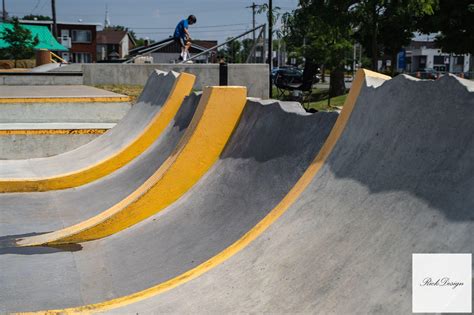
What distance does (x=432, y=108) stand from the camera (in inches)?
127

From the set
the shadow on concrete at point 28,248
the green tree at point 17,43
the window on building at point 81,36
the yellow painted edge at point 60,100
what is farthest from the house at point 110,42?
the shadow on concrete at point 28,248

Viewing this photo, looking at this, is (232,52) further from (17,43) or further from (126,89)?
(17,43)

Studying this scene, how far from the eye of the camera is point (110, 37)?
114 m

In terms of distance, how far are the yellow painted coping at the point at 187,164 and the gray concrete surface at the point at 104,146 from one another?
9.48 feet

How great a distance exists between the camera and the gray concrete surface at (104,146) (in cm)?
883

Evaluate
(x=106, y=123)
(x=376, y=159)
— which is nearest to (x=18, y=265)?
(x=376, y=159)

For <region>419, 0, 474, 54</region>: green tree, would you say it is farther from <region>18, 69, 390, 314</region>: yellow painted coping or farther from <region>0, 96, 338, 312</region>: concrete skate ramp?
<region>18, 69, 390, 314</region>: yellow painted coping

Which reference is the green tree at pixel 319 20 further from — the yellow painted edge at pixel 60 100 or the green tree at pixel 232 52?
the yellow painted edge at pixel 60 100

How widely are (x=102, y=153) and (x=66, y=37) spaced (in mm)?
80824

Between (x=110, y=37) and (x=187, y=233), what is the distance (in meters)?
113

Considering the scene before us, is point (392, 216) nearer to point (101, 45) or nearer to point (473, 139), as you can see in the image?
point (473, 139)

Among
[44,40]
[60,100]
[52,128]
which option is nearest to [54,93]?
[60,100]

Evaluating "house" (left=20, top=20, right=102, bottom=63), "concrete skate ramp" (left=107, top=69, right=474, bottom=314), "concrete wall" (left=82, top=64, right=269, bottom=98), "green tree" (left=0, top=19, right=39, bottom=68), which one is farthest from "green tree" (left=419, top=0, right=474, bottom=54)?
"house" (left=20, top=20, right=102, bottom=63)

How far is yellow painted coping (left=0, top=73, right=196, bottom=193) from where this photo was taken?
26.5 ft
